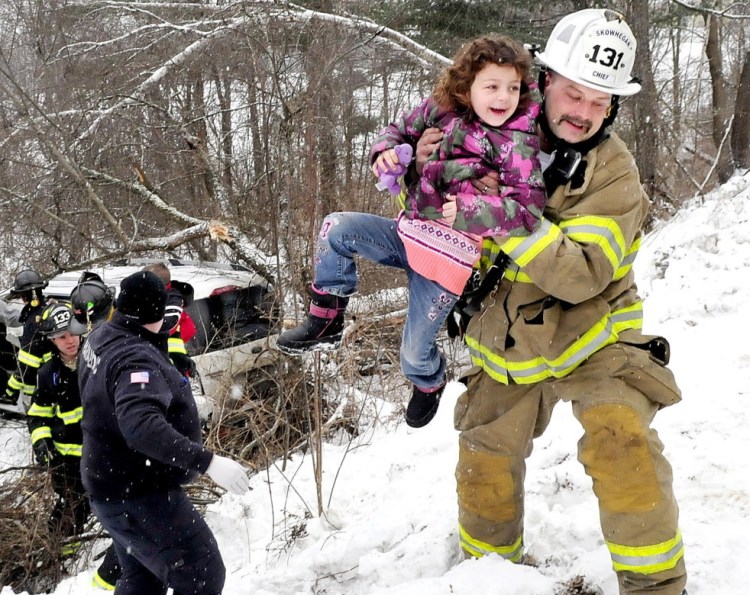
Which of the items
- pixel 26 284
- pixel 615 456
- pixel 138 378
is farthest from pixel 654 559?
pixel 26 284

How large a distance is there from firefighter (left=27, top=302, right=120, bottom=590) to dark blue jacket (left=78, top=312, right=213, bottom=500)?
5.54ft

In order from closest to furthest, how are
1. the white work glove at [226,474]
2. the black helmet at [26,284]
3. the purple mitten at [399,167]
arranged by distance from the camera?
the purple mitten at [399,167]
the white work glove at [226,474]
the black helmet at [26,284]

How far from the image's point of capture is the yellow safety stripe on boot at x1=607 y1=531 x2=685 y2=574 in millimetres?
2240

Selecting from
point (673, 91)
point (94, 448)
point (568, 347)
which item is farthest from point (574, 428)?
point (673, 91)

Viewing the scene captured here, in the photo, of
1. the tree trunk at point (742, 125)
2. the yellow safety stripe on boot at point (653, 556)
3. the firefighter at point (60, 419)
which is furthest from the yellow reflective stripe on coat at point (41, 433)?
the tree trunk at point (742, 125)

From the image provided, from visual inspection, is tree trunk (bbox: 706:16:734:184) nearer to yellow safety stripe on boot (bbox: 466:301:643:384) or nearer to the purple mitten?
yellow safety stripe on boot (bbox: 466:301:643:384)

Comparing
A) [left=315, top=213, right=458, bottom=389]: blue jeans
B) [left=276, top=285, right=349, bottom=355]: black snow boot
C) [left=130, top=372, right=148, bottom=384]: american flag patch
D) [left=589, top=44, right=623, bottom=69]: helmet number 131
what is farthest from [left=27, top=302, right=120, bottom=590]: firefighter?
[left=589, top=44, right=623, bottom=69]: helmet number 131

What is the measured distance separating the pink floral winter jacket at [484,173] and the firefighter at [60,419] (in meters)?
3.37

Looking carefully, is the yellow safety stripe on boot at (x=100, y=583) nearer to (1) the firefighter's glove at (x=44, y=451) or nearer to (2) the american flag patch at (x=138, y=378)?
(1) the firefighter's glove at (x=44, y=451)

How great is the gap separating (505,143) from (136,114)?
9.96 meters

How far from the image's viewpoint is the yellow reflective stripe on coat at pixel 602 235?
226cm

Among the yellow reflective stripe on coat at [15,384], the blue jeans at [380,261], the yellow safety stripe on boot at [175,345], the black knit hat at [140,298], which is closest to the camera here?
the blue jeans at [380,261]

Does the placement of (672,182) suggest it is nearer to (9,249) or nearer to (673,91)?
(673,91)

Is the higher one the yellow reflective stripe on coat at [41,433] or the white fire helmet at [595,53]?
the white fire helmet at [595,53]
